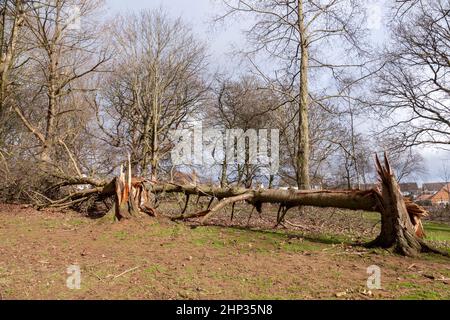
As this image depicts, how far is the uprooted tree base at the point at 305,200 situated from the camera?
5.93 metres

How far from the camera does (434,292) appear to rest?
398cm

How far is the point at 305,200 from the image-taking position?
753cm

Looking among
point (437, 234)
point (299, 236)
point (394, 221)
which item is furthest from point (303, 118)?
point (394, 221)

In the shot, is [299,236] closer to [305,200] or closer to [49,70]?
[305,200]

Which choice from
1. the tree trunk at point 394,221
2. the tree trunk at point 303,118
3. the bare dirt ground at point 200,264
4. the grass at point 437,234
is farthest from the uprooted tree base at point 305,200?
the tree trunk at point 303,118

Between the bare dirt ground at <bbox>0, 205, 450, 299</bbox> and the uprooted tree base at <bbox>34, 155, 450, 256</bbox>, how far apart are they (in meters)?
0.37

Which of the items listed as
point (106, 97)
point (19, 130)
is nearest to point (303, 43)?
point (19, 130)

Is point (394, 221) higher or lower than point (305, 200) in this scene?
lower

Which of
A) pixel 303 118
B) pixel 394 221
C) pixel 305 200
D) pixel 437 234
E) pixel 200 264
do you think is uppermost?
pixel 303 118

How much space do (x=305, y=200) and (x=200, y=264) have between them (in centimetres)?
316

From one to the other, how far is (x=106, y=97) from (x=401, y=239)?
69.7 ft
